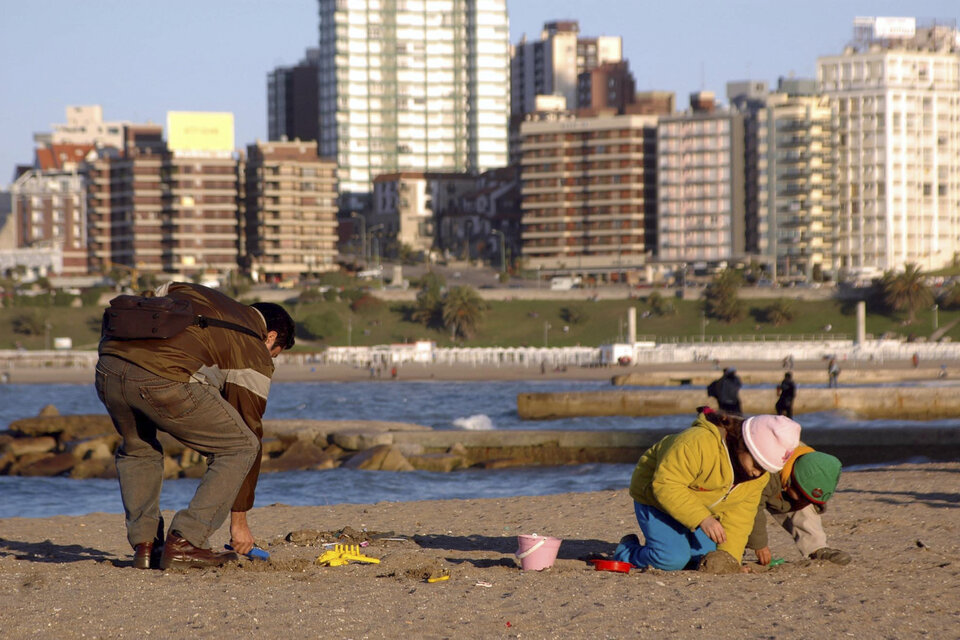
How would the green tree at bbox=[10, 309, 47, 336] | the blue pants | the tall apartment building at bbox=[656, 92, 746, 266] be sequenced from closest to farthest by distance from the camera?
the blue pants
the green tree at bbox=[10, 309, 47, 336]
the tall apartment building at bbox=[656, 92, 746, 266]

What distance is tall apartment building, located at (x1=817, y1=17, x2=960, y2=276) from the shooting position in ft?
473

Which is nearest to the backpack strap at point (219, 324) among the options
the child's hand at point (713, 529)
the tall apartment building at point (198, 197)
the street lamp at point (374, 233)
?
the child's hand at point (713, 529)

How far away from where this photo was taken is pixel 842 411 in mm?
41156

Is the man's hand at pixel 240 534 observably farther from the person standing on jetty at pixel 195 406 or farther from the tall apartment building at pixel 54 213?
the tall apartment building at pixel 54 213

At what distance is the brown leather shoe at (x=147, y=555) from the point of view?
9055mm

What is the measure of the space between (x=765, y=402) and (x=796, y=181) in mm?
100379

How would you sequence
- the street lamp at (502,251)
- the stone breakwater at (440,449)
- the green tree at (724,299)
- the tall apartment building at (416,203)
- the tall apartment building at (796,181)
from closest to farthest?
1. the stone breakwater at (440,449)
2. the green tree at (724,299)
3. the tall apartment building at (796,181)
4. the street lamp at (502,251)
5. the tall apartment building at (416,203)

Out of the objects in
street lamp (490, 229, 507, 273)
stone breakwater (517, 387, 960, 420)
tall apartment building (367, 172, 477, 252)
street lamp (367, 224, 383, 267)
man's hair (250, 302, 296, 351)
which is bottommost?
stone breakwater (517, 387, 960, 420)

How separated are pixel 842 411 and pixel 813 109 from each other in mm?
103258

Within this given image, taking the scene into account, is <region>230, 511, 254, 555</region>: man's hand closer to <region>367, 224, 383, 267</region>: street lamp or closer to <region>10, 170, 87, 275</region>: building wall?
<region>10, 170, 87, 275</region>: building wall

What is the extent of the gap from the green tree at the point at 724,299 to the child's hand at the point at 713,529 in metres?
110

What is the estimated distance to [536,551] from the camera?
923 cm

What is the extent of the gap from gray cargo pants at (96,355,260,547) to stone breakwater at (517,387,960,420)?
32501 millimetres

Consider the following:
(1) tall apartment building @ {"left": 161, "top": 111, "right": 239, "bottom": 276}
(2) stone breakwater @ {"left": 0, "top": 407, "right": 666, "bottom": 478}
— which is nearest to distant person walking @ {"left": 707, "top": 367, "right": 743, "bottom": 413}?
(2) stone breakwater @ {"left": 0, "top": 407, "right": 666, "bottom": 478}
